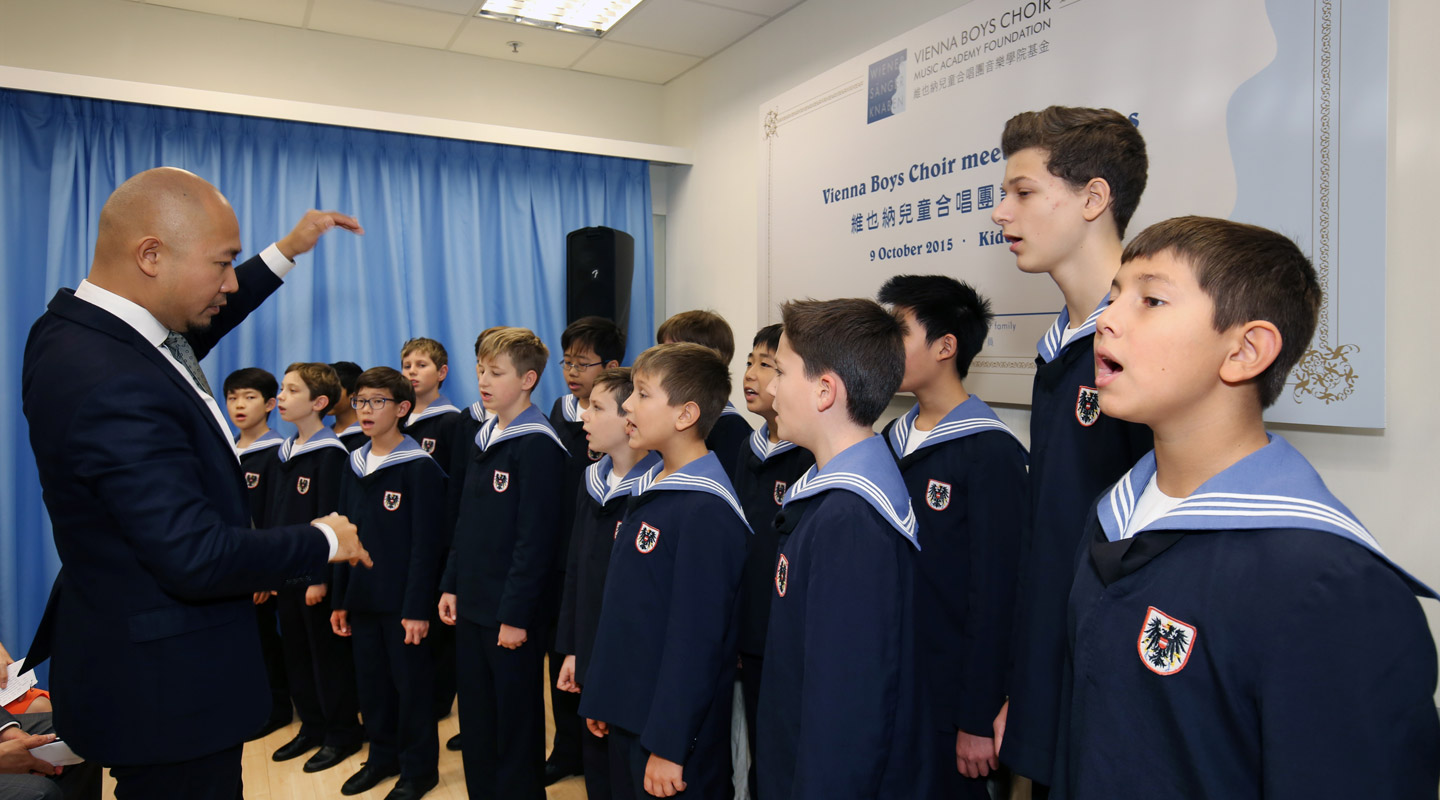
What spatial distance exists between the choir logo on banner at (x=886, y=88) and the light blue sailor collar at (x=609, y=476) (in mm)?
1599

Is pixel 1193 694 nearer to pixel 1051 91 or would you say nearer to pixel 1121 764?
pixel 1121 764

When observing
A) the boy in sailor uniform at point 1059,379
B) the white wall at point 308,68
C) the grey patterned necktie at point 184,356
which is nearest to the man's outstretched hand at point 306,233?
the grey patterned necktie at point 184,356

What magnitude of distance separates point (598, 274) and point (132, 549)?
285 centimetres

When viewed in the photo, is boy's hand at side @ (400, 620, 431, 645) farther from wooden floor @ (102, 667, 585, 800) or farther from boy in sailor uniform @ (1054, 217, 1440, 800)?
boy in sailor uniform @ (1054, 217, 1440, 800)

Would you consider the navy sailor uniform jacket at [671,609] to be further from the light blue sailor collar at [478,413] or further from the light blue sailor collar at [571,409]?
the light blue sailor collar at [478,413]

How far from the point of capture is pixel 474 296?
4273 millimetres

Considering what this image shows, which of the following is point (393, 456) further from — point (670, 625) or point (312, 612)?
point (670, 625)

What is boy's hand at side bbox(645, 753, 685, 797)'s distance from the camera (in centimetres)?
150

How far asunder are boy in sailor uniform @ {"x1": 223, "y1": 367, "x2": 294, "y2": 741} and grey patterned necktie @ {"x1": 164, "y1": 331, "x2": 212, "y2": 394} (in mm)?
2012

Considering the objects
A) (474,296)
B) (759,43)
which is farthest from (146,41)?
(759,43)

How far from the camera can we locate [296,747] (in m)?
3.00

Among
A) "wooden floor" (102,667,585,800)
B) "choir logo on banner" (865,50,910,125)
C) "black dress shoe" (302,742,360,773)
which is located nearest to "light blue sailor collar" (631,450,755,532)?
"wooden floor" (102,667,585,800)

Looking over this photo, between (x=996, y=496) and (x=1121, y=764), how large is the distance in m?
0.82

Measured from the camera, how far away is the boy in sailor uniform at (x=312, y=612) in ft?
9.66
